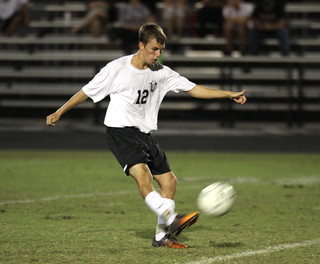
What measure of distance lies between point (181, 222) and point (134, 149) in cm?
81

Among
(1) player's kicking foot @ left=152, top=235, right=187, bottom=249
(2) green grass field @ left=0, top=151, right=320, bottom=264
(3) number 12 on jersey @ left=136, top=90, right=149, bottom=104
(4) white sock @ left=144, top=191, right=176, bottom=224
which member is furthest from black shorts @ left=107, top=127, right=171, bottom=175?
(2) green grass field @ left=0, top=151, right=320, bottom=264

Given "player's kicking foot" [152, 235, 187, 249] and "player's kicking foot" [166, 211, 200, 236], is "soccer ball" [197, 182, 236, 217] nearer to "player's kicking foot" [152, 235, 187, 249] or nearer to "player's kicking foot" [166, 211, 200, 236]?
"player's kicking foot" [166, 211, 200, 236]

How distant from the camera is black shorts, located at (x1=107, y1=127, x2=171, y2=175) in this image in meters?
6.87

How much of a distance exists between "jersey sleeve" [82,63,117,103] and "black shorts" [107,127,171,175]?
336 millimetres

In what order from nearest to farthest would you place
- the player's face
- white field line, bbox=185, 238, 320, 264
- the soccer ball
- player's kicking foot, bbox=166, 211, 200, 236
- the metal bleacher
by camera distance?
1. white field line, bbox=185, 238, 320, 264
2. player's kicking foot, bbox=166, 211, 200, 236
3. the soccer ball
4. the player's face
5. the metal bleacher

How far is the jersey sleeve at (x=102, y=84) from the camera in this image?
704cm

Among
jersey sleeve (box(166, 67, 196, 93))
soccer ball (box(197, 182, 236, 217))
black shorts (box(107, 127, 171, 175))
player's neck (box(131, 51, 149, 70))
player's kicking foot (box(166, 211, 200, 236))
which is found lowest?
player's kicking foot (box(166, 211, 200, 236))

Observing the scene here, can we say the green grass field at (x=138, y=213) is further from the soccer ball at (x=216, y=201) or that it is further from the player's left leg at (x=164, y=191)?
the soccer ball at (x=216, y=201)

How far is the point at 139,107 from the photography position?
7059mm

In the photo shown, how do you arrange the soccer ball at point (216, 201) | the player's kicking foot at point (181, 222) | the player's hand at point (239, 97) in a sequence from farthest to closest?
the player's hand at point (239, 97) < the soccer ball at point (216, 201) < the player's kicking foot at point (181, 222)

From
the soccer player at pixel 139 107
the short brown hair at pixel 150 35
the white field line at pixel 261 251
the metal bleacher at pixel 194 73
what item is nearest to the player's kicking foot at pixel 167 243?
the soccer player at pixel 139 107

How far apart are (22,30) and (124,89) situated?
50.3 ft

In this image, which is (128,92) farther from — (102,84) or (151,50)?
(151,50)

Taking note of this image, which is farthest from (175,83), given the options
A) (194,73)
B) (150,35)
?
(194,73)
